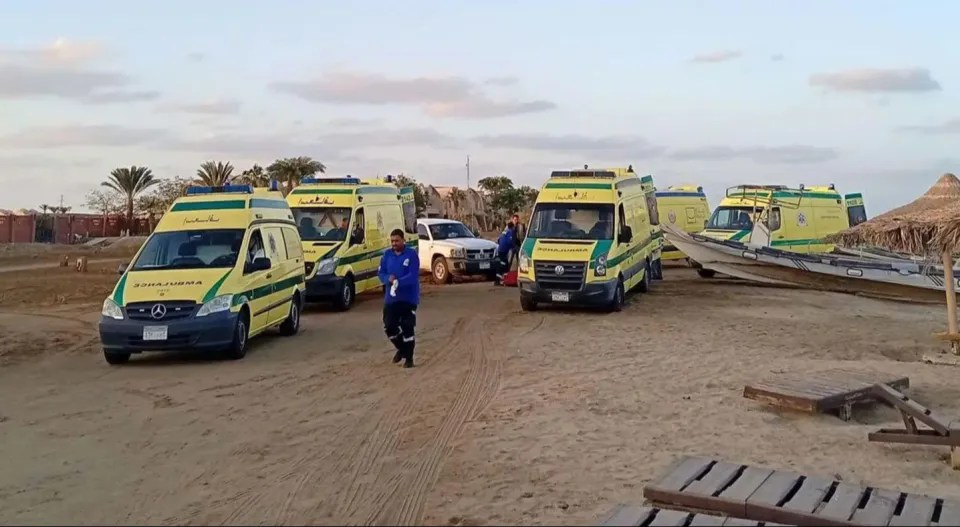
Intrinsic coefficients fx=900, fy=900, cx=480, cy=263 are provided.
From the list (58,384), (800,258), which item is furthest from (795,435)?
(800,258)

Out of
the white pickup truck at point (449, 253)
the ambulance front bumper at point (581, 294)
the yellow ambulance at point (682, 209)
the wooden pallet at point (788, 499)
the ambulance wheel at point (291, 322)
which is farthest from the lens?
the yellow ambulance at point (682, 209)

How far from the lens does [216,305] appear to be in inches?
482

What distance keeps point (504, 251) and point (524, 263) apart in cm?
623

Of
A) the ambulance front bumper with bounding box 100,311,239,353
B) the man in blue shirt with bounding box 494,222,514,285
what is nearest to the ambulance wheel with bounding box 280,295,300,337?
the ambulance front bumper with bounding box 100,311,239,353

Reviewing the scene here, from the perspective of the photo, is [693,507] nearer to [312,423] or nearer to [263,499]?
[263,499]

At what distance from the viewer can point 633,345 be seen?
1373 centimetres

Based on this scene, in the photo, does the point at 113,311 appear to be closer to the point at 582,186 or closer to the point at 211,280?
the point at 211,280

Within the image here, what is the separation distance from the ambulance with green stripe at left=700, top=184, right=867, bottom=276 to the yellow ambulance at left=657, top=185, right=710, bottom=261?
99.9 inches

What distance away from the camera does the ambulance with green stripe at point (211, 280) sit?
473 inches

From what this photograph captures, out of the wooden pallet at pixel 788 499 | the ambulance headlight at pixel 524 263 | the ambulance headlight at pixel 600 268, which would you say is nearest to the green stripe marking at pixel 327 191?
the ambulance headlight at pixel 524 263

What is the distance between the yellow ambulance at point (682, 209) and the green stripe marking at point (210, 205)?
59.6ft

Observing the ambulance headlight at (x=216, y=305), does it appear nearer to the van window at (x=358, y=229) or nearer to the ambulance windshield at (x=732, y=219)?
the van window at (x=358, y=229)

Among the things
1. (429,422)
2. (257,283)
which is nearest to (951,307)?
(429,422)

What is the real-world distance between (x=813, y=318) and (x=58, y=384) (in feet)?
44.7
